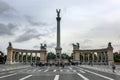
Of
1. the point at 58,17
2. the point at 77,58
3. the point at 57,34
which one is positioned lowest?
the point at 77,58

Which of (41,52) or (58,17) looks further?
(41,52)

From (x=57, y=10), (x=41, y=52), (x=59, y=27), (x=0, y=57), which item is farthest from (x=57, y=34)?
(x=0, y=57)

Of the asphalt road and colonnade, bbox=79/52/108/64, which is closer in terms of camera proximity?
the asphalt road

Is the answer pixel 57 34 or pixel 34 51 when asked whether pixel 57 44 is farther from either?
pixel 34 51

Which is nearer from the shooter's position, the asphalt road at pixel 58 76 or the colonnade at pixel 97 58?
the asphalt road at pixel 58 76

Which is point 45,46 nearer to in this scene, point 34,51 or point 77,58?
point 34,51

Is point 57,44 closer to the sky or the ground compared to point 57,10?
closer to the ground

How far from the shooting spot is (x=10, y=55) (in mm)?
110562

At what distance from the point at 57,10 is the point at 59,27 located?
7.81m

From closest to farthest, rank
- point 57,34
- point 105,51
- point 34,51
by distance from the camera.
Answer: point 57,34 → point 105,51 → point 34,51

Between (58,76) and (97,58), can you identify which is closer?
(58,76)

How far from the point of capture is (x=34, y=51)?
12100 cm

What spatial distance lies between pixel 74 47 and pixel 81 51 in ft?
15.5

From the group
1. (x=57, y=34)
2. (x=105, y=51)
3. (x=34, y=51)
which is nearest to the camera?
(x=57, y=34)
